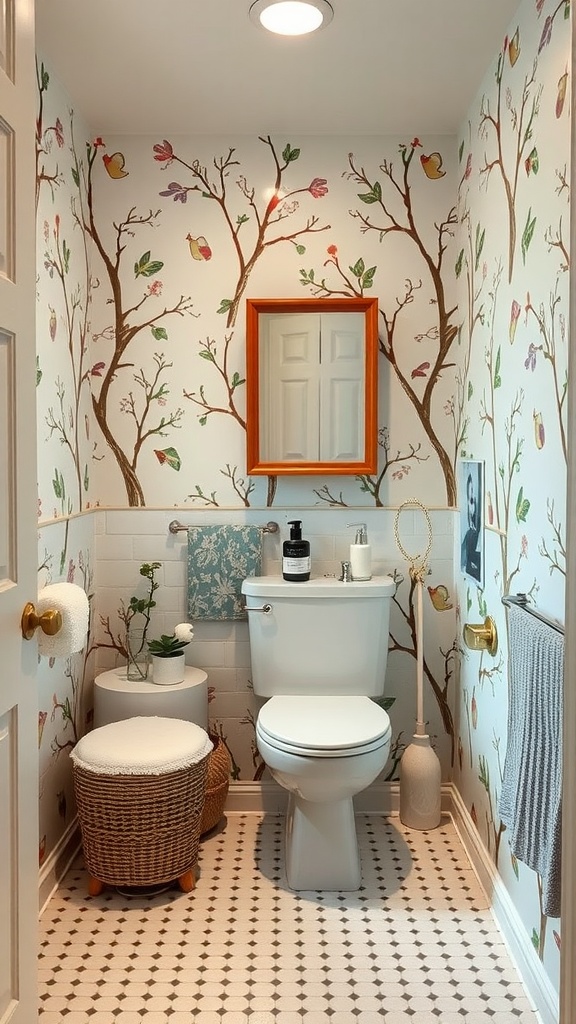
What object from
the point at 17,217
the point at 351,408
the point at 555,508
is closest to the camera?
the point at 17,217

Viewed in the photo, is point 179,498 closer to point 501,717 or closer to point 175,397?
point 175,397

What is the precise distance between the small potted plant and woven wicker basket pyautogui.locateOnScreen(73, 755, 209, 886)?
0.42 m

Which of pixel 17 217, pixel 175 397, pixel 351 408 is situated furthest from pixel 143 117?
pixel 17 217

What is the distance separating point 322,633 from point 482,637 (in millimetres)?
613

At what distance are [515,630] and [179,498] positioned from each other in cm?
140

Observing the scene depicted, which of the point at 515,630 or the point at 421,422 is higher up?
the point at 421,422

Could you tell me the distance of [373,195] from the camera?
281cm

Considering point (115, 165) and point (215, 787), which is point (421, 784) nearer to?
point (215, 787)

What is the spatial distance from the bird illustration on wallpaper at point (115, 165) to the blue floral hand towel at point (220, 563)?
123 centimetres

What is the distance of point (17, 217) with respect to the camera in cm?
130

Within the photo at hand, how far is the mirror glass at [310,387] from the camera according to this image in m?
2.78

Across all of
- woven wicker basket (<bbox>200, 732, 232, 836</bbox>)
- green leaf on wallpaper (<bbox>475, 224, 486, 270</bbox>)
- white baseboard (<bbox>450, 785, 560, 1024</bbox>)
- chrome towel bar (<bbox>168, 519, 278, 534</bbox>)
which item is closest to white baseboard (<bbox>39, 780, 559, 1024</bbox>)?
white baseboard (<bbox>450, 785, 560, 1024</bbox>)

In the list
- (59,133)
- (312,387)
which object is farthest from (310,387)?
(59,133)

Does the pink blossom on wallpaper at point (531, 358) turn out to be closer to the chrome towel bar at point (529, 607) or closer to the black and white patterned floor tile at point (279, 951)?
the chrome towel bar at point (529, 607)
